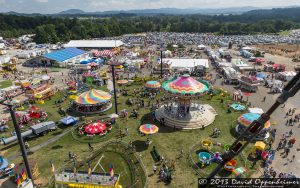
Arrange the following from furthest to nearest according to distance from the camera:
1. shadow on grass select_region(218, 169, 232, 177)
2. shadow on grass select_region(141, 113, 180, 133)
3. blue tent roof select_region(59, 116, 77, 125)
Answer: blue tent roof select_region(59, 116, 77, 125) < shadow on grass select_region(141, 113, 180, 133) < shadow on grass select_region(218, 169, 232, 177)

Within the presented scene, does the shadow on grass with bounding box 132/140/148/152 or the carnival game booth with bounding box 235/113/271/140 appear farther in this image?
the carnival game booth with bounding box 235/113/271/140

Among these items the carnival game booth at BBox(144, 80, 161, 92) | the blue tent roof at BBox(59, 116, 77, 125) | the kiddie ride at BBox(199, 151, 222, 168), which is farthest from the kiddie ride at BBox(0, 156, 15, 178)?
the carnival game booth at BBox(144, 80, 161, 92)

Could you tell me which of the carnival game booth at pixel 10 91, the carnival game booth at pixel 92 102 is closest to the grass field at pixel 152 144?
the carnival game booth at pixel 92 102

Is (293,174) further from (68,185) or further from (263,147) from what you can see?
(68,185)

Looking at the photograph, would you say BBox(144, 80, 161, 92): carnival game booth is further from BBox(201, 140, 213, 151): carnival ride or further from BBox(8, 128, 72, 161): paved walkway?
BBox(201, 140, 213, 151): carnival ride

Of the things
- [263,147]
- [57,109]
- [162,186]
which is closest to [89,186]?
[162,186]

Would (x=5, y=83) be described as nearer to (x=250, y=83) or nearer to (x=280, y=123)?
(x=250, y=83)
